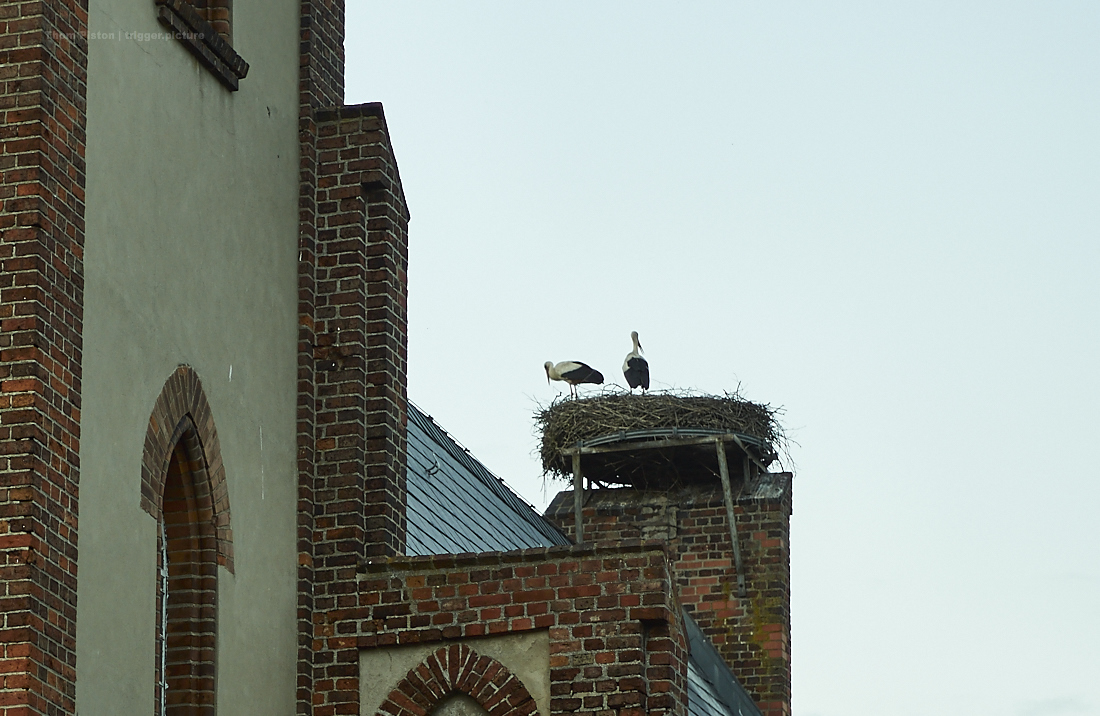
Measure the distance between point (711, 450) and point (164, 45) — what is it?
40.9 ft

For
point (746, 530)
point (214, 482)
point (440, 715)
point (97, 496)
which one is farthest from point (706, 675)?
point (97, 496)

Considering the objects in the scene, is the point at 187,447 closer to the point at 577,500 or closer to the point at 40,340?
the point at 40,340

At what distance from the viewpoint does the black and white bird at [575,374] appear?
26.0m

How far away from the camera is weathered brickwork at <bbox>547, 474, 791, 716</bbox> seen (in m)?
21.4

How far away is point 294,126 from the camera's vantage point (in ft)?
41.8

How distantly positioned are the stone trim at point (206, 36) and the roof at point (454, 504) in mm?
3469

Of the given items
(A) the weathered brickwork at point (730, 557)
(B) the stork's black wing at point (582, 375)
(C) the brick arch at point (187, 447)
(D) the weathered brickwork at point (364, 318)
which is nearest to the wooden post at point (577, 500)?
(A) the weathered brickwork at point (730, 557)

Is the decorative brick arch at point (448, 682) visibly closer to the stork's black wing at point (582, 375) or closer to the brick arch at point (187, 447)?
the brick arch at point (187, 447)

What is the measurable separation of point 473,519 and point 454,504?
417mm

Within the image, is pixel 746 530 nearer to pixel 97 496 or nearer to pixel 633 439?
pixel 633 439

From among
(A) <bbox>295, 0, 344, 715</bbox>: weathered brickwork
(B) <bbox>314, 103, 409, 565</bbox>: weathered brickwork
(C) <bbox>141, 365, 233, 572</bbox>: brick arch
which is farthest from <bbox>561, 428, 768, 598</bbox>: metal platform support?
(C) <bbox>141, 365, 233, 572</bbox>: brick arch

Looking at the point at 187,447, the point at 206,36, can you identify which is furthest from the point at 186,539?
the point at 206,36

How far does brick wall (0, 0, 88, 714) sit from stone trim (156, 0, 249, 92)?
102cm

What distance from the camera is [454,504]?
16.1 m
